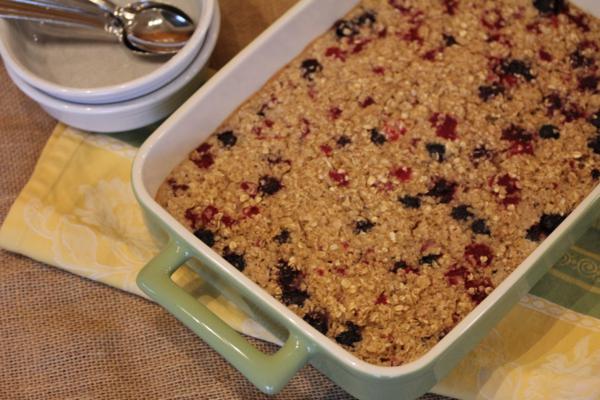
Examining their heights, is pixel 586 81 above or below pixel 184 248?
above

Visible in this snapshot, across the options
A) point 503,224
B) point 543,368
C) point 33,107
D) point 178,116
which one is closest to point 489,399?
point 543,368

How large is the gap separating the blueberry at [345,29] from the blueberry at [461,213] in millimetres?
345

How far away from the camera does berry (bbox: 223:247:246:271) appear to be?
106cm

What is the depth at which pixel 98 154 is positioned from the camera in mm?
1270

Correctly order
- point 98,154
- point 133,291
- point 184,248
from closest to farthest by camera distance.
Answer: point 184,248 → point 133,291 → point 98,154

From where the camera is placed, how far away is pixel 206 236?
1.09 m

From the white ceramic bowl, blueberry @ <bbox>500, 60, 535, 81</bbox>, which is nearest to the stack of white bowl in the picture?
the white ceramic bowl

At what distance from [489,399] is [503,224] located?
0.23 meters

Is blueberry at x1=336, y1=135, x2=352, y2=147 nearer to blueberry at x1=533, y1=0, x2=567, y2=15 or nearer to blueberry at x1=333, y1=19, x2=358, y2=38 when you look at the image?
blueberry at x1=333, y1=19, x2=358, y2=38

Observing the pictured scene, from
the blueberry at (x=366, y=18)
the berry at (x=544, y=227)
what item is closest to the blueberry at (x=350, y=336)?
the berry at (x=544, y=227)

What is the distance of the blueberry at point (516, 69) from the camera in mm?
1208

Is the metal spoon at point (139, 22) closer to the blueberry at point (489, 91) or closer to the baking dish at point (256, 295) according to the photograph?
the baking dish at point (256, 295)

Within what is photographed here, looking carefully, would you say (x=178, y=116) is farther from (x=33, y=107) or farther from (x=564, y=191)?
(x=564, y=191)

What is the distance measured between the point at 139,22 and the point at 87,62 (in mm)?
105
